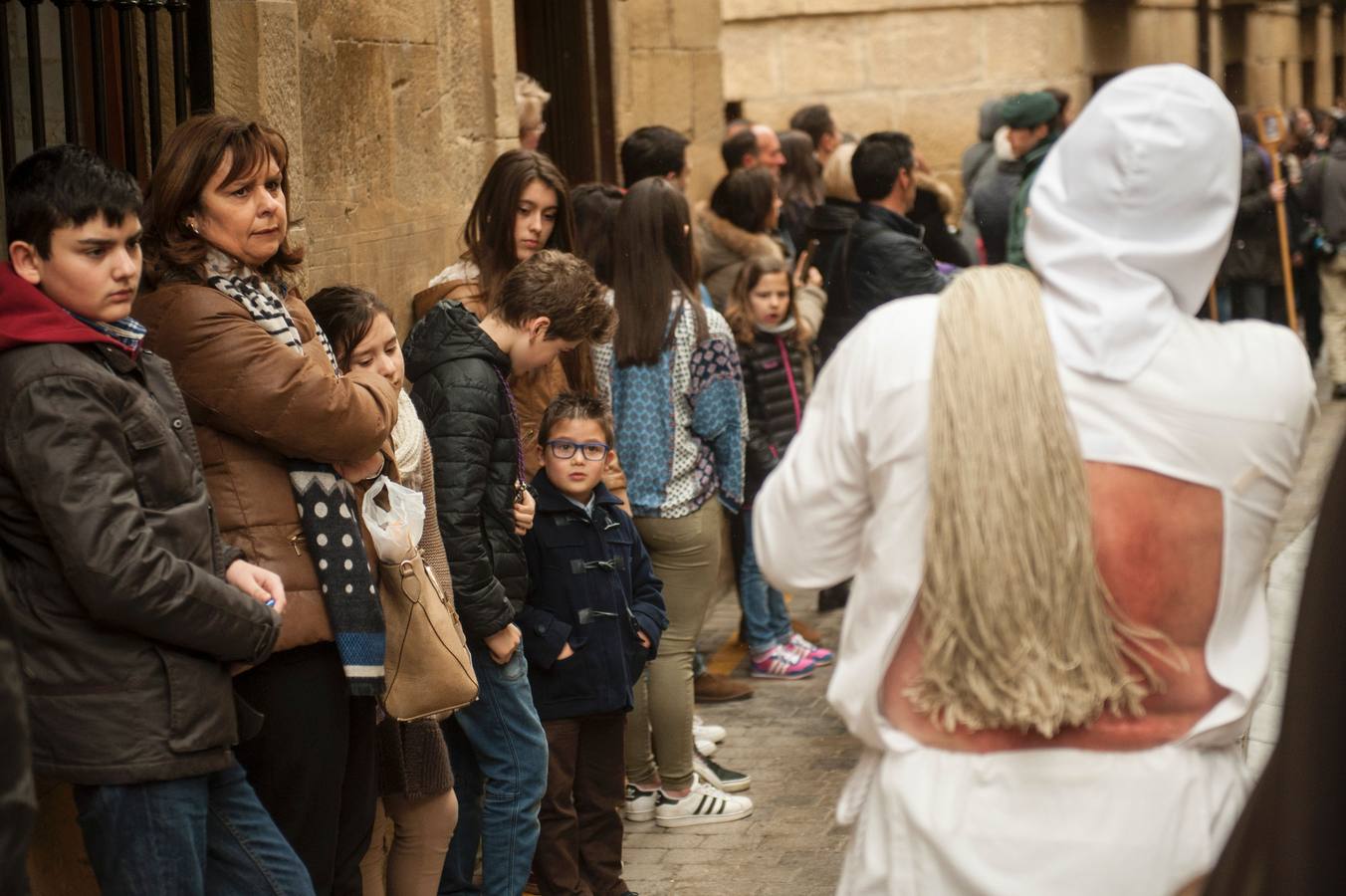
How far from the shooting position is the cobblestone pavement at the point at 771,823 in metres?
5.36

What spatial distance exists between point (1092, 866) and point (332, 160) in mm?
3524

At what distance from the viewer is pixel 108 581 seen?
10.2 feet

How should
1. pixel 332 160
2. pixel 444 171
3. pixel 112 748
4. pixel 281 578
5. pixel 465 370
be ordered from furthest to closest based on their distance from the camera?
pixel 444 171
pixel 332 160
pixel 465 370
pixel 281 578
pixel 112 748

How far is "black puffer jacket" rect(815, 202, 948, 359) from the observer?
308 inches

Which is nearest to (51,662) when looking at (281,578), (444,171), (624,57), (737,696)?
(281,578)

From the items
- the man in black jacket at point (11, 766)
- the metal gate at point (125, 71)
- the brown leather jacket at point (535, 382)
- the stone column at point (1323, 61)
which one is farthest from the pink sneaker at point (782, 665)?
the stone column at point (1323, 61)

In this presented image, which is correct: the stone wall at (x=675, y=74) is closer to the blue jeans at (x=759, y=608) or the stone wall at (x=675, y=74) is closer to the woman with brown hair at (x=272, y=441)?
the blue jeans at (x=759, y=608)

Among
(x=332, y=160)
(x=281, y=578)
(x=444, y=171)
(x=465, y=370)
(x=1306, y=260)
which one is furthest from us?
(x=1306, y=260)

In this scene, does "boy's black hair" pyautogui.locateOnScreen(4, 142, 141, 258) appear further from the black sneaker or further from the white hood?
the black sneaker

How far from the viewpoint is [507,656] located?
4539 mm

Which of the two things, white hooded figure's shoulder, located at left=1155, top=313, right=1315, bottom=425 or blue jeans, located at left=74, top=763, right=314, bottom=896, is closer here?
white hooded figure's shoulder, located at left=1155, top=313, right=1315, bottom=425

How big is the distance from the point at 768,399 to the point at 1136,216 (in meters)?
4.64

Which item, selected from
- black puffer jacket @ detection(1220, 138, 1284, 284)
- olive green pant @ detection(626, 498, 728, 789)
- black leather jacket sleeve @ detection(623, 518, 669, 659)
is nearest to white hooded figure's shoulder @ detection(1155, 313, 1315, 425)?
black leather jacket sleeve @ detection(623, 518, 669, 659)

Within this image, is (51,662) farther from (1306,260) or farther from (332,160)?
(1306,260)
